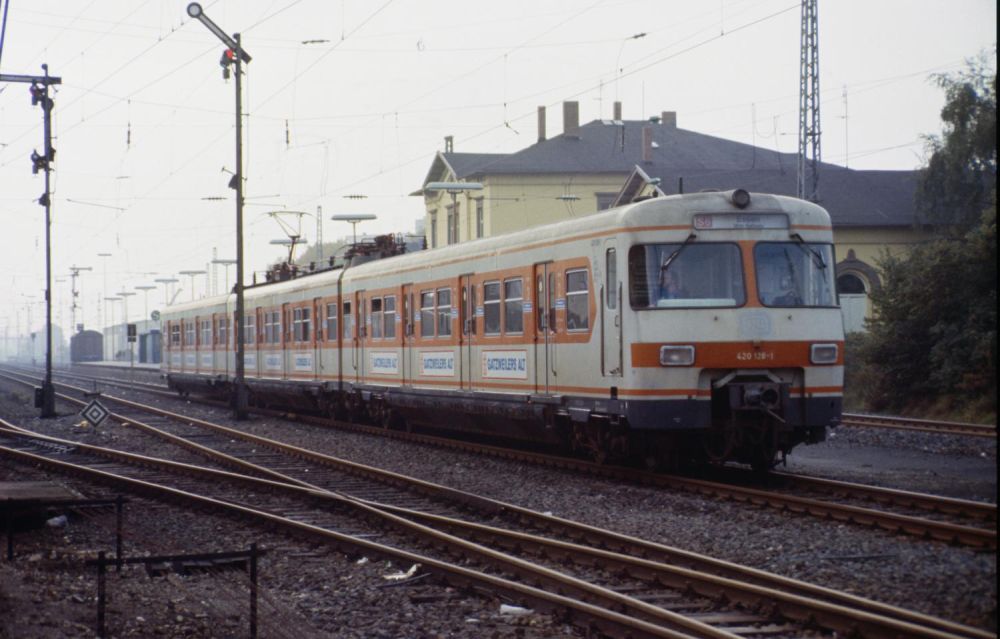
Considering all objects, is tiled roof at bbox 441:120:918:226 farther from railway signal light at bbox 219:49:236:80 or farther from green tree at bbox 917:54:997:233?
railway signal light at bbox 219:49:236:80

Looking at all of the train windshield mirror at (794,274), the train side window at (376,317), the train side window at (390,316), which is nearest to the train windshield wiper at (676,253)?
the train windshield mirror at (794,274)

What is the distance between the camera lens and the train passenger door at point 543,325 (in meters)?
17.1

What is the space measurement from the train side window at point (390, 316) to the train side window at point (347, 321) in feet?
7.31

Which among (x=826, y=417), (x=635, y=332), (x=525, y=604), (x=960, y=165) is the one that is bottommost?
(x=525, y=604)

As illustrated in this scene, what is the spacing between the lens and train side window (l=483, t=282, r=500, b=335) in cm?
1888

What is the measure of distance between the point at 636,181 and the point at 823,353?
3748cm

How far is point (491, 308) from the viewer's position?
1914 centimetres

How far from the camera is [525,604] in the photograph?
905cm

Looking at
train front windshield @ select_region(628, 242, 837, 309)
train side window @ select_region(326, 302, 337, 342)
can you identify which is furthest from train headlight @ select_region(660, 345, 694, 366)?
train side window @ select_region(326, 302, 337, 342)

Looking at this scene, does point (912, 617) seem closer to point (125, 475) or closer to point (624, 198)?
point (125, 475)

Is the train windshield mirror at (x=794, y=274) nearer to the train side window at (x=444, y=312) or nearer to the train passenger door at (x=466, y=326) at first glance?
the train passenger door at (x=466, y=326)

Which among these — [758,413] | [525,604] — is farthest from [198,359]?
[525,604]

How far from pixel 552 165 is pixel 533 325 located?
44202mm

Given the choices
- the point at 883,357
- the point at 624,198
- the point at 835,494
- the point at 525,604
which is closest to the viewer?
the point at 525,604
